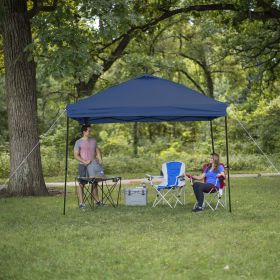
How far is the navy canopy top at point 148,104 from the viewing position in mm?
9383

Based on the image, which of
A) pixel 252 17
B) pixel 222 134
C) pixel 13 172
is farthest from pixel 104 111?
pixel 222 134

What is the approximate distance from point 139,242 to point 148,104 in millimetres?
3065

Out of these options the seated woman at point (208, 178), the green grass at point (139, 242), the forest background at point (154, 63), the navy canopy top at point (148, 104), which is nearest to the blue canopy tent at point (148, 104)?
the navy canopy top at point (148, 104)

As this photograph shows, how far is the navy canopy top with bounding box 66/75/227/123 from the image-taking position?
9383 mm

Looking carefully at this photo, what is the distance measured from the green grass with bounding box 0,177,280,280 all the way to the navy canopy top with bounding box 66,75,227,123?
5.22 feet

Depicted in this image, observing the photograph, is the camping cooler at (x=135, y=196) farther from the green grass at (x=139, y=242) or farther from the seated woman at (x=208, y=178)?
the seated woman at (x=208, y=178)

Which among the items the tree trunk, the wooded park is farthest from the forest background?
the tree trunk

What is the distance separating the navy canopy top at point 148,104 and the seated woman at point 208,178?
0.85m

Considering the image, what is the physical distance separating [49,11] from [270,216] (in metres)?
6.82

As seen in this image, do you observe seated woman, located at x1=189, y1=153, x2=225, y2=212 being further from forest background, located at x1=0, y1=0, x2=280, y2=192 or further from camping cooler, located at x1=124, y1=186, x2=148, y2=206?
forest background, located at x1=0, y1=0, x2=280, y2=192

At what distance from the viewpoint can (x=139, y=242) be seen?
7.01 metres

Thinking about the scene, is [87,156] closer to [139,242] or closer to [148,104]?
[148,104]

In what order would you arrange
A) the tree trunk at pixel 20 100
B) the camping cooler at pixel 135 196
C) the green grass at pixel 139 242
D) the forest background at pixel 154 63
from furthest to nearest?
1. the tree trunk at pixel 20 100
2. the forest background at pixel 154 63
3. the camping cooler at pixel 135 196
4. the green grass at pixel 139 242

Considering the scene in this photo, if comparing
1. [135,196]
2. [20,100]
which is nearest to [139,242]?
[135,196]
